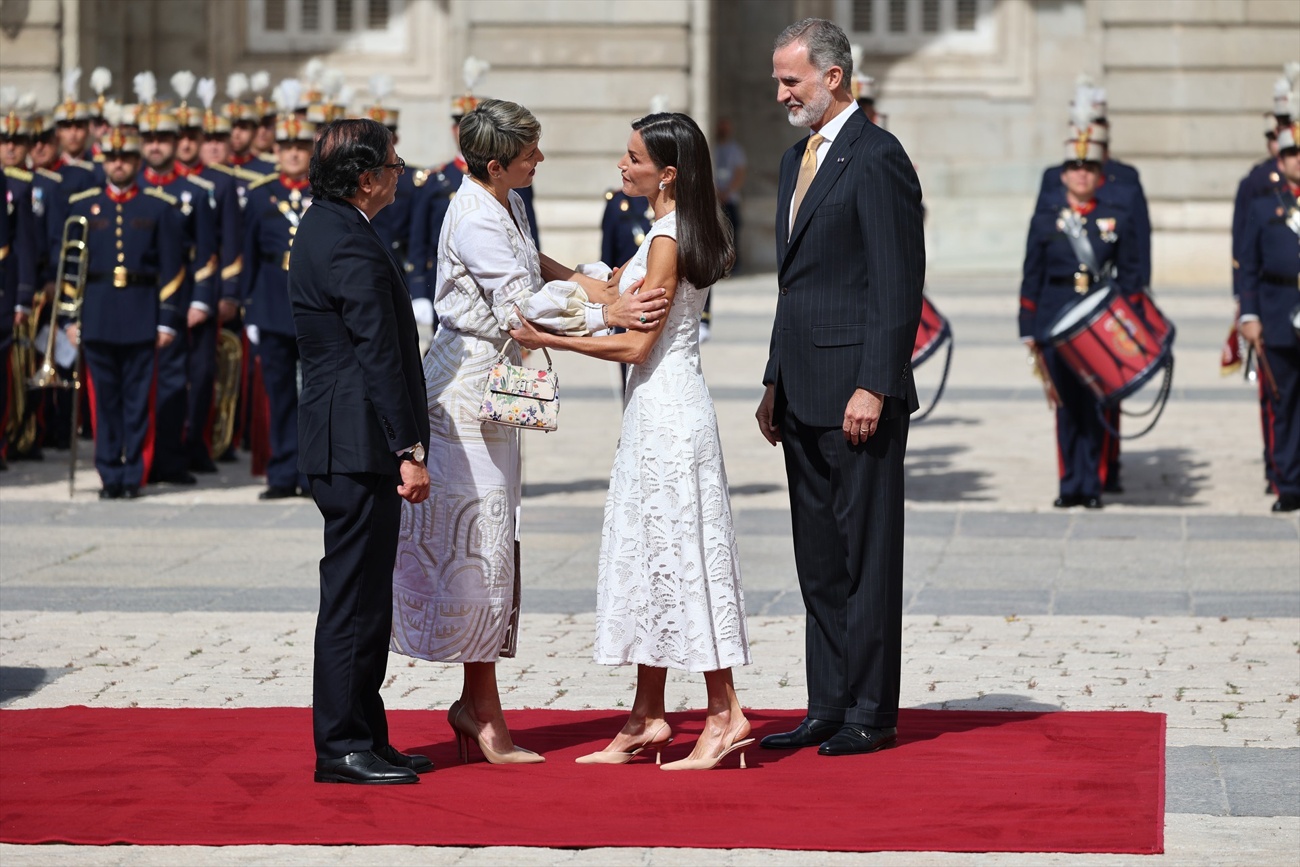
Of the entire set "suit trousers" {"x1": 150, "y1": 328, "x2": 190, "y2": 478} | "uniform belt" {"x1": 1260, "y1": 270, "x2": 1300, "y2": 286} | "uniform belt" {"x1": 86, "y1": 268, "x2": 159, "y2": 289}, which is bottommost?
"suit trousers" {"x1": 150, "y1": 328, "x2": 190, "y2": 478}

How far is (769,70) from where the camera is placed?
88.2ft

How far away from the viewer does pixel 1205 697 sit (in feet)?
23.1

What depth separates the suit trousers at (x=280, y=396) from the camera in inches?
471

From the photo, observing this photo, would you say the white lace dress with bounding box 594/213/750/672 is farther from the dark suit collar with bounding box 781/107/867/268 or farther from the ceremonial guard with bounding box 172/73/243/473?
the ceremonial guard with bounding box 172/73/243/473

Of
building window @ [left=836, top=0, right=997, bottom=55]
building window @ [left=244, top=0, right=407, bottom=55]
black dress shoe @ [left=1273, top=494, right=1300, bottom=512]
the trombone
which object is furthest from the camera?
building window @ [left=836, top=0, right=997, bottom=55]

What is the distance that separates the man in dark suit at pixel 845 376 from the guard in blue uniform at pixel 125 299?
20.6ft

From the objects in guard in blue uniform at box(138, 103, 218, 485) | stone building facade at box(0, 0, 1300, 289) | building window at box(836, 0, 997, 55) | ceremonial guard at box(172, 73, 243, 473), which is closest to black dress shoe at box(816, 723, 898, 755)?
guard in blue uniform at box(138, 103, 218, 485)

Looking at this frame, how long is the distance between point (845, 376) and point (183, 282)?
21.9 ft

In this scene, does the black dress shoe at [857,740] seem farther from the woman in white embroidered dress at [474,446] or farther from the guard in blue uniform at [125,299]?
the guard in blue uniform at [125,299]

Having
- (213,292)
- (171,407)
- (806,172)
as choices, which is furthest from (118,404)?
(806,172)

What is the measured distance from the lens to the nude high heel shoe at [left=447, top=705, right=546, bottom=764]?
6.19 metres

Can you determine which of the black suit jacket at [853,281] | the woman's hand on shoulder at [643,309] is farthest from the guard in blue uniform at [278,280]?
the woman's hand on shoulder at [643,309]

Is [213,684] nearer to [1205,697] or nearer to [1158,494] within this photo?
[1205,697]

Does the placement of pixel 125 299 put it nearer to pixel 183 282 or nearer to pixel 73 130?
pixel 183 282
